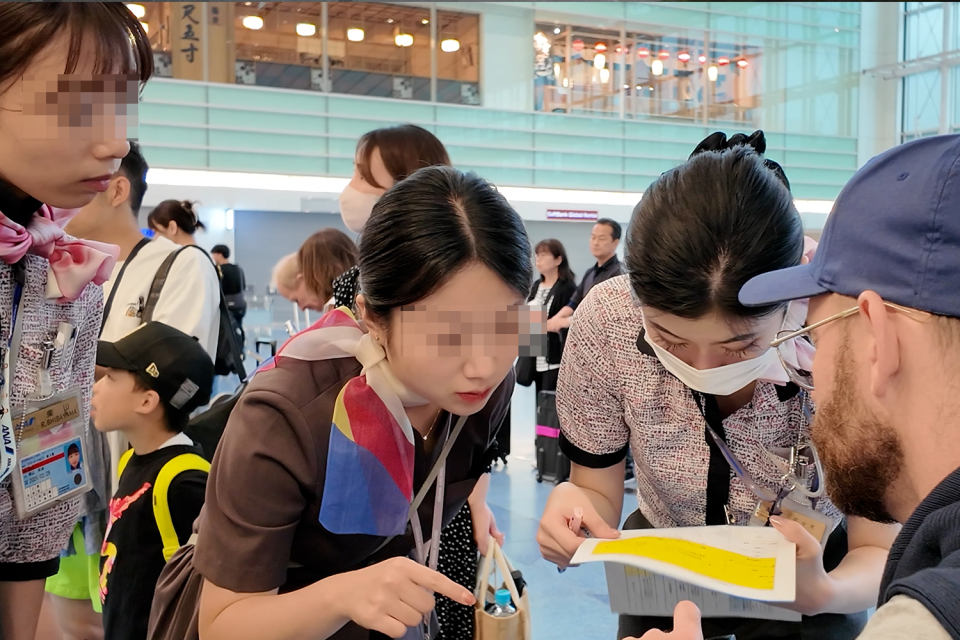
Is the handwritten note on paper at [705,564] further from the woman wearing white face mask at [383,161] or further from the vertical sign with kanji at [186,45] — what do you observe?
the vertical sign with kanji at [186,45]

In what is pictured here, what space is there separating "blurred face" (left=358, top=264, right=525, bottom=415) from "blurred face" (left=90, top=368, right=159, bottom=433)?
3.88 feet

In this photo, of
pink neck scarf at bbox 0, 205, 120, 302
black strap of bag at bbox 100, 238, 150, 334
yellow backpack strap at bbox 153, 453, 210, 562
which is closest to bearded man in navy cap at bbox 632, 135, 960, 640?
pink neck scarf at bbox 0, 205, 120, 302

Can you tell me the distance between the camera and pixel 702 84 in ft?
52.7

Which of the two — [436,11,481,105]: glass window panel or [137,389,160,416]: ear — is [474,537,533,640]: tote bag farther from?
[436,11,481,105]: glass window panel

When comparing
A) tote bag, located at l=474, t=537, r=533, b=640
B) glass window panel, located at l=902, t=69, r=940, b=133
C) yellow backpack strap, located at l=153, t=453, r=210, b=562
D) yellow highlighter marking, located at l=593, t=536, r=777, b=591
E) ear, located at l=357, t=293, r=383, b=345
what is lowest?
tote bag, located at l=474, t=537, r=533, b=640

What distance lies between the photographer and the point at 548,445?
17.5ft

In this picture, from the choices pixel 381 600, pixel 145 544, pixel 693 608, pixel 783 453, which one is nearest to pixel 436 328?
pixel 381 600

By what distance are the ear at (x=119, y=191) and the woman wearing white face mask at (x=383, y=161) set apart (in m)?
0.71

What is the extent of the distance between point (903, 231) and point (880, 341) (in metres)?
0.12

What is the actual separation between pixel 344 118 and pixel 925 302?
1369cm

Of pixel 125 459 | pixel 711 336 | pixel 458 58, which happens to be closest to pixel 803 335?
pixel 711 336

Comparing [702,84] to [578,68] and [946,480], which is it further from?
[946,480]

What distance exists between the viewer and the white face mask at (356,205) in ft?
8.10

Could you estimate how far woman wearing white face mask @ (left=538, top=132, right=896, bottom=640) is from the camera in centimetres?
131
